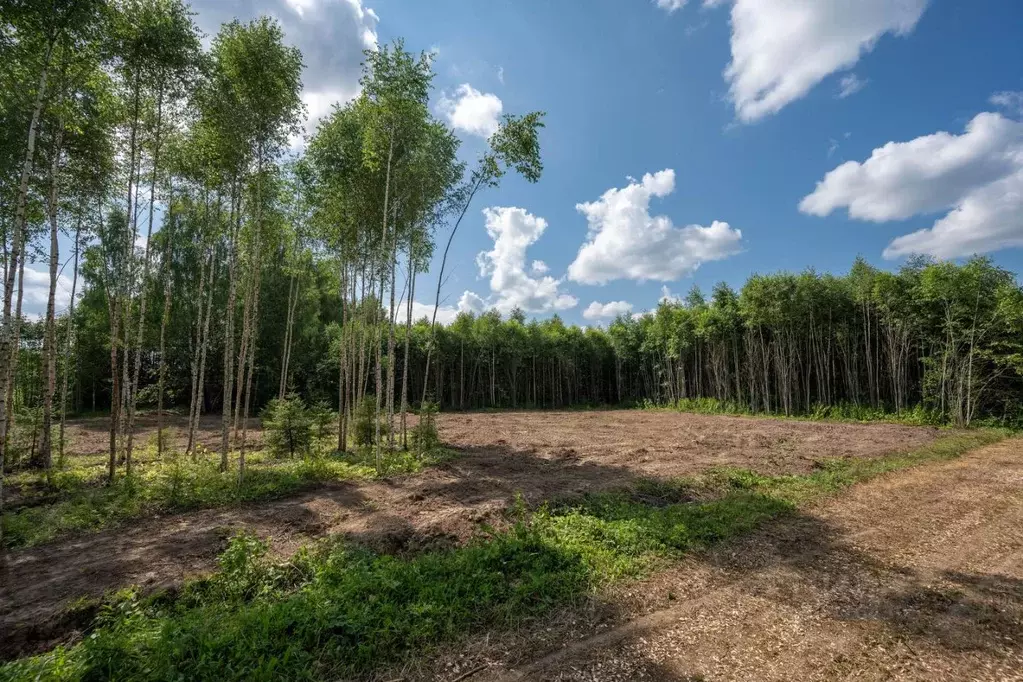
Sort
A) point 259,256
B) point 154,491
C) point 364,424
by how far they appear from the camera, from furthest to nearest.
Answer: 1. point 364,424
2. point 259,256
3. point 154,491

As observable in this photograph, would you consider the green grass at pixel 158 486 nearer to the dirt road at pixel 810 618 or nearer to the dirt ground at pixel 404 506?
the dirt ground at pixel 404 506

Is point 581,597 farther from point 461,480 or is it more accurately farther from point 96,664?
point 461,480

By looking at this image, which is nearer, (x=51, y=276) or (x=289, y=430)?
(x=51, y=276)

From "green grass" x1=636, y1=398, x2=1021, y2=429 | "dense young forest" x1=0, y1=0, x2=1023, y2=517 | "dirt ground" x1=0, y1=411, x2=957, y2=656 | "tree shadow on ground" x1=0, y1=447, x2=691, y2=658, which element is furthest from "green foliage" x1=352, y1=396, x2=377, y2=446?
"green grass" x1=636, y1=398, x2=1021, y2=429

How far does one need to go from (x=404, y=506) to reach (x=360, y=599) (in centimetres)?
319

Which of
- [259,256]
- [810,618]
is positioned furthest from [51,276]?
[810,618]

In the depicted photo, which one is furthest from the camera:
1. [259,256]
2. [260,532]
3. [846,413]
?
[846,413]

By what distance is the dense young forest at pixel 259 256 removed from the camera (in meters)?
7.97

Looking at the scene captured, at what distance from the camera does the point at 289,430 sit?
11148 millimetres

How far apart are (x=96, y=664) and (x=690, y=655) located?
4062 mm

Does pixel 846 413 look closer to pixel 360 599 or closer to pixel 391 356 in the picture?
pixel 391 356

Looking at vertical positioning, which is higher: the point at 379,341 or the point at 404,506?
the point at 379,341

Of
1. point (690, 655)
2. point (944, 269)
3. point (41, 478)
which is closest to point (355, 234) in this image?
point (41, 478)

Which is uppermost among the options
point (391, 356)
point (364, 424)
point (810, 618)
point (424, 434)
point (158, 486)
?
point (391, 356)
